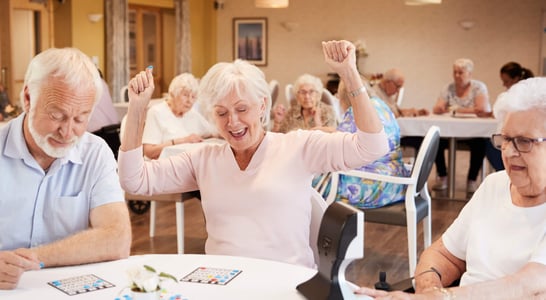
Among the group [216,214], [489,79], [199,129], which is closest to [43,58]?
[216,214]

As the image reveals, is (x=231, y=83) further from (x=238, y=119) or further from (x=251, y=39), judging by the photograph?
(x=251, y=39)

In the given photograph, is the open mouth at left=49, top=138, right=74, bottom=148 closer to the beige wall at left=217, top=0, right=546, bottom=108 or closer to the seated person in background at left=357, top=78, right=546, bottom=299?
the seated person in background at left=357, top=78, right=546, bottom=299

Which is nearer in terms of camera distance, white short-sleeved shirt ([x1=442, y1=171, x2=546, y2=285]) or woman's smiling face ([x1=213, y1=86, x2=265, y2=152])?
white short-sleeved shirt ([x1=442, y1=171, x2=546, y2=285])

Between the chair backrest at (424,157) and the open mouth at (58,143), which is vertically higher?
the open mouth at (58,143)

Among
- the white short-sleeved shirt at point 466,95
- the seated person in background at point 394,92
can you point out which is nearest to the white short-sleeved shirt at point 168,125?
the seated person in background at point 394,92

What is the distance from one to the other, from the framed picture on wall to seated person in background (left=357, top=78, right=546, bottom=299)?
39.6ft

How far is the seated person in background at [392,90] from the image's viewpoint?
278 inches

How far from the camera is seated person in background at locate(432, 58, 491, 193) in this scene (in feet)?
24.3

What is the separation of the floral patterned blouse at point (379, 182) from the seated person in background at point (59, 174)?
2.14 metres

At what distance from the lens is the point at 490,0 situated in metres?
12.6

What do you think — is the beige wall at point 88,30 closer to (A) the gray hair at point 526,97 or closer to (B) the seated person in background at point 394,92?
(B) the seated person in background at point 394,92

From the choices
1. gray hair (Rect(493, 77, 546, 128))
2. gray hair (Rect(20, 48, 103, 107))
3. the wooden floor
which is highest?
gray hair (Rect(20, 48, 103, 107))

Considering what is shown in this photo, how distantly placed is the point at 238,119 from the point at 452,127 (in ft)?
15.1

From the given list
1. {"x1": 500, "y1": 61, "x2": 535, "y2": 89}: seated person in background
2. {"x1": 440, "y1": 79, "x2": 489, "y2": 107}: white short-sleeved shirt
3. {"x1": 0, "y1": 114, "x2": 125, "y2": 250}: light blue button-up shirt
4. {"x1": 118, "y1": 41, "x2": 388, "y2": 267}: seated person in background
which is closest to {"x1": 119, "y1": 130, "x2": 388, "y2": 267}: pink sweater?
{"x1": 118, "y1": 41, "x2": 388, "y2": 267}: seated person in background
